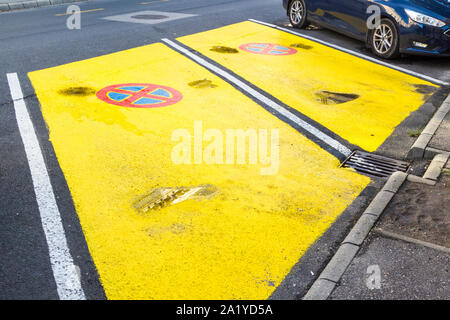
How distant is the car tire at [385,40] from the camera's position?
9.10 metres

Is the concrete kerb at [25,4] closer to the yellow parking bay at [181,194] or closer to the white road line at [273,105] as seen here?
the white road line at [273,105]

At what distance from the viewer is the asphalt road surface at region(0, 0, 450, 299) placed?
348 centimetres

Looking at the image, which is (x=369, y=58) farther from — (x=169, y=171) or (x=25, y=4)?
(x=25, y=4)

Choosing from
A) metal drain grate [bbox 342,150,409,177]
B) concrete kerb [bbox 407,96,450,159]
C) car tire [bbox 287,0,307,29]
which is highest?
car tire [bbox 287,0,307,29]

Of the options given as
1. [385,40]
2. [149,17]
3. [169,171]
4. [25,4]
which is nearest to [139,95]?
[169,171]

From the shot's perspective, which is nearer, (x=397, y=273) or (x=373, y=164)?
(x=397, y=273)

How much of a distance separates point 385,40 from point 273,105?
401 centimetres

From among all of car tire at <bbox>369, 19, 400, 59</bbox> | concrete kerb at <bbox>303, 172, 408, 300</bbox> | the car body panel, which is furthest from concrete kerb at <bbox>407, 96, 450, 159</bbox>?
car tire at <bbox>369, 19, 400, 59</bbox>

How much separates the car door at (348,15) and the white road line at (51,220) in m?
7.15

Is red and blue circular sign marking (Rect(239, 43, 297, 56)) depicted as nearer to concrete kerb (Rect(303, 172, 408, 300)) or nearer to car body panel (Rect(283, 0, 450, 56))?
car body panel (Rect(283, 0, 450, 56))

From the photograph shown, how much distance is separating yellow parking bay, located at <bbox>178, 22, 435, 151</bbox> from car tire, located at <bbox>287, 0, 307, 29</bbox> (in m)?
0.75

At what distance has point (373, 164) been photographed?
528cm
